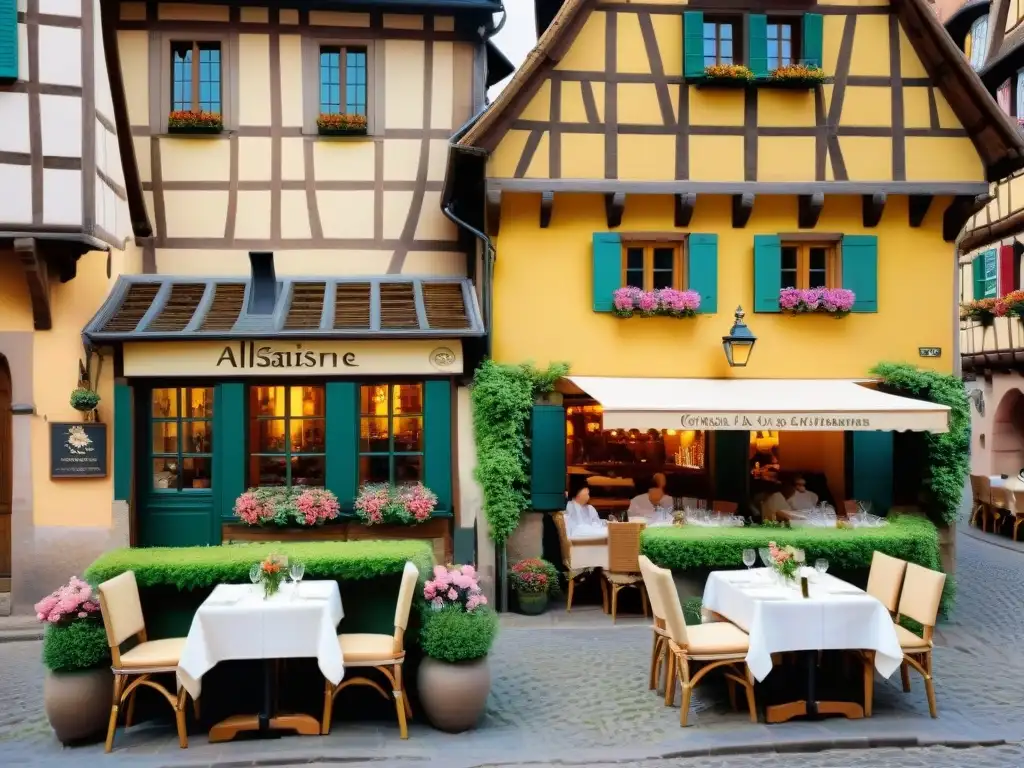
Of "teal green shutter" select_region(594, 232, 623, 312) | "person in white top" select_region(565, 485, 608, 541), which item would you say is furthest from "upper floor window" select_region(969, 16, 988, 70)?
"person in white top" select_region(565, 485, 608, 541)

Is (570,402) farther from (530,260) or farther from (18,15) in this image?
(18,15)

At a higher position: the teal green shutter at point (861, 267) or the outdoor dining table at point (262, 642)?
the teal green shutter at point (861, 267)

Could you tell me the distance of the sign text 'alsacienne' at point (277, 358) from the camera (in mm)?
10531

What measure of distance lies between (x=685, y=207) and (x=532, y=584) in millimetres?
5049

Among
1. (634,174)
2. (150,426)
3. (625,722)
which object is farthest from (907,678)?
(150,426)

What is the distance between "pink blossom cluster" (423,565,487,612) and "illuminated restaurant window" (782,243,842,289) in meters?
6.87

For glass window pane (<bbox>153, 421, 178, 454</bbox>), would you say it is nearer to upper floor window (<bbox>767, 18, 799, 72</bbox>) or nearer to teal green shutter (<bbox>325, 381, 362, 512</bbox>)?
teal green shutter (<bbox>325, 381, 362, 512</bbox>)

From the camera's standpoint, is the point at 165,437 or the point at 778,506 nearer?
the point at 165,437

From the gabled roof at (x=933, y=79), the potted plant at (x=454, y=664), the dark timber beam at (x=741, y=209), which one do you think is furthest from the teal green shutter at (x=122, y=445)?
the dark timber beam at (x=741, y=209)

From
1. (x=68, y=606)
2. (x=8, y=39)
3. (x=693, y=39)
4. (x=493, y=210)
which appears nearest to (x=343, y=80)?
(x=493, y=210)

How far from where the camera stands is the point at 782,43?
11.5 m

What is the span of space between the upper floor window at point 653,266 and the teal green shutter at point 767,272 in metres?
0.95

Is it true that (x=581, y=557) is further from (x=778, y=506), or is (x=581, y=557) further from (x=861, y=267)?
(x=861, y=267)

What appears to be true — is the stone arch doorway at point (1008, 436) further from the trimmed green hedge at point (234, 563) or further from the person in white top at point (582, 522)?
the trimmed green hedge at point (234, 563)
